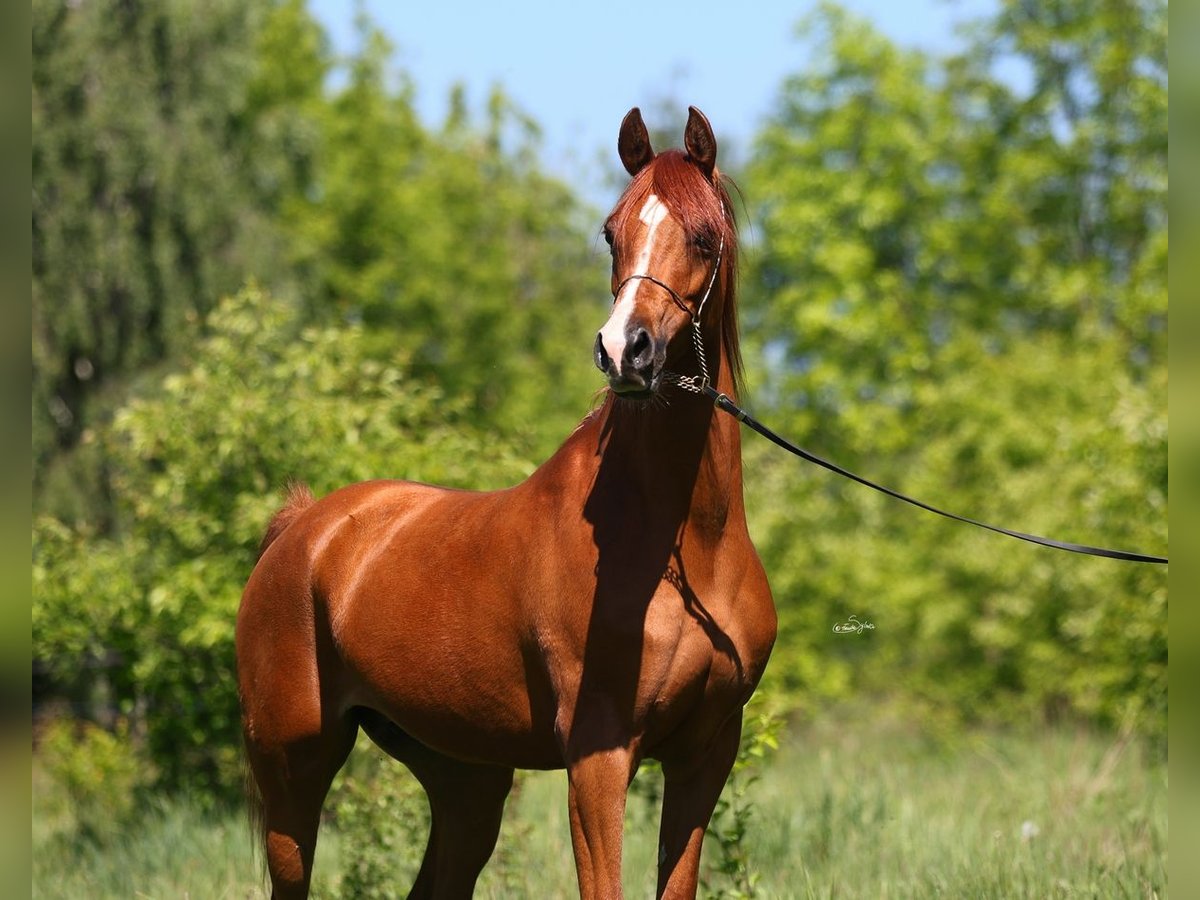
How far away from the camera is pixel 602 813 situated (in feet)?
12.8

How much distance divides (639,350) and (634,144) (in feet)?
2.92

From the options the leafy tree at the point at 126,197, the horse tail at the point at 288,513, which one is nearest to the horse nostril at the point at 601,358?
the horse tail at the point at 288,513

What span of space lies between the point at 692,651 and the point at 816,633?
39.9 ft

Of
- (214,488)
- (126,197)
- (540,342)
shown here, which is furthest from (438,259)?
(214,488)

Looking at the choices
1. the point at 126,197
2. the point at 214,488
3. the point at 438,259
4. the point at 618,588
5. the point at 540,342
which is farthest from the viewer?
the point at 540,342

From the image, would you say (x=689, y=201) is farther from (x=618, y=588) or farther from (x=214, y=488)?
(x=214, y=488)

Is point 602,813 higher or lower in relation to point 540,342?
lower

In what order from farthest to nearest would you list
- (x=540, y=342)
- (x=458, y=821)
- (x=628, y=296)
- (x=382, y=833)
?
(x=540, y=342) < (x=382, y=833) < (x=458, y=821) < (x=628, y=296)

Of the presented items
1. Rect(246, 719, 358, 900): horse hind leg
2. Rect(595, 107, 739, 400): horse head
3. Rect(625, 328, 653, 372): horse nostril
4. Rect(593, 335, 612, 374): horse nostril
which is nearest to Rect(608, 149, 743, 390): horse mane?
Rect(595, 107, 739, 400): horse head

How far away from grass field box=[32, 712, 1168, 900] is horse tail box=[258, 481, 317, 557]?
151 centimetres

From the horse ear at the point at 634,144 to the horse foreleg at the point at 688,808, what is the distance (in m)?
1.66

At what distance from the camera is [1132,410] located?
11.1 metres

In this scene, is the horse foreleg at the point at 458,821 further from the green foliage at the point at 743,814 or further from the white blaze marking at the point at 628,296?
the white blaze marking at the point at 628,296

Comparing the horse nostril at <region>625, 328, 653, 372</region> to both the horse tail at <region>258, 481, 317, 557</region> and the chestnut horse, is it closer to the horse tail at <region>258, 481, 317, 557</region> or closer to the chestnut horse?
the chestnut horse
